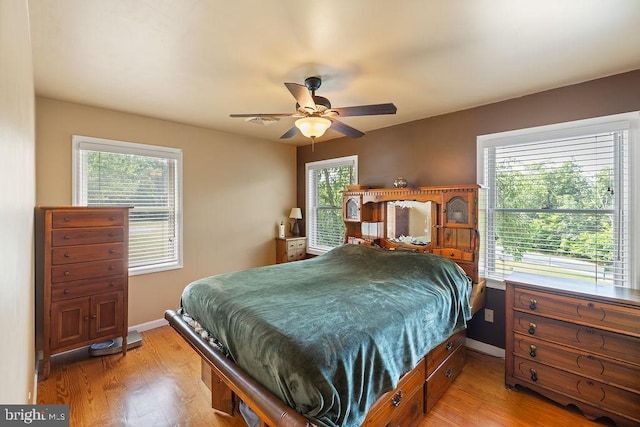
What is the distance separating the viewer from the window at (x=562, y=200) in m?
2.27

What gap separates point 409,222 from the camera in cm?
341

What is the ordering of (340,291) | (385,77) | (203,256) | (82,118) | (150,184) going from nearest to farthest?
(340,291)
(385,77)
(82,118)
(150,184)
(203,256)

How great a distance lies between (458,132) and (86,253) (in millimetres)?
3928

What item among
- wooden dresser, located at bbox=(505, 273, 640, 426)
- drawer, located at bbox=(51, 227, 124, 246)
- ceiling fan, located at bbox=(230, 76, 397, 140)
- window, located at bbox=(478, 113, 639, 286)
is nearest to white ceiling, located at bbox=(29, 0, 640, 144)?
ceiling fan, located at bbox=(230, 76, 397, 140)

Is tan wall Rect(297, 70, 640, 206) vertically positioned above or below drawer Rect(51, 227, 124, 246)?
above

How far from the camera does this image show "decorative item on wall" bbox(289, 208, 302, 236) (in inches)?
185

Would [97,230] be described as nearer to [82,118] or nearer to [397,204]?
[82,118]

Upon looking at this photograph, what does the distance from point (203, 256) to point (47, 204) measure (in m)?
1.67

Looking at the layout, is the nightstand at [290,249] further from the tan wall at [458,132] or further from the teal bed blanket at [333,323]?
the teal bed blanket at [333,323]

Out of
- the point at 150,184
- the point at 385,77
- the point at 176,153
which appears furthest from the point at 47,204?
the point at 385,77

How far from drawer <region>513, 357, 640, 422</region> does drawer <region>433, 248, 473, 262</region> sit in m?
0.92

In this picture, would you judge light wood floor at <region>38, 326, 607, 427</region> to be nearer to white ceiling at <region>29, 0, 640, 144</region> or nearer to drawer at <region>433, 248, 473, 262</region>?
drawer at <region>433, 248, 473, 262</region>

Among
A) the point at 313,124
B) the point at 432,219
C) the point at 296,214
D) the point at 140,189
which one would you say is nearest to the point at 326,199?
the point at 296,214

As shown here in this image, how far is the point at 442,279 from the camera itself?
2441 mm
